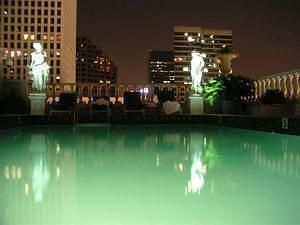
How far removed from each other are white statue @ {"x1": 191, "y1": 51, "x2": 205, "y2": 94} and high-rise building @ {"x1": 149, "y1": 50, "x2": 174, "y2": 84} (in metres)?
94.9

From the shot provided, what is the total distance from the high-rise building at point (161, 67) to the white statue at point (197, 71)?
94.9 meters

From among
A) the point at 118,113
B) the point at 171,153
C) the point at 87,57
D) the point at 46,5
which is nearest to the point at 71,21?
the point at 46,5

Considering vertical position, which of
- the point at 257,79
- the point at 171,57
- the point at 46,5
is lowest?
the point at 257,79

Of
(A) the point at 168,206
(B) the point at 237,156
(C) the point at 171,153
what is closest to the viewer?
(A) the point at 168,206

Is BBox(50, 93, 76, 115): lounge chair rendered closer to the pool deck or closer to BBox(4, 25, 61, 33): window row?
the pool deck

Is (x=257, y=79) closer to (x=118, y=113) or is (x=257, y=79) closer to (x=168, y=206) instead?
(x=118, y=113)

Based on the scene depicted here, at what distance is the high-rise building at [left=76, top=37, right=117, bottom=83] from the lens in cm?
11725

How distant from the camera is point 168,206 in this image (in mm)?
2648

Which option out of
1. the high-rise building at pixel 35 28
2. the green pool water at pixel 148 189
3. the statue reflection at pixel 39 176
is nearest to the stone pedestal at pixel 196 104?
the green pool water at pixel 148 189

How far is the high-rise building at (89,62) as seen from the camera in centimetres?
11725

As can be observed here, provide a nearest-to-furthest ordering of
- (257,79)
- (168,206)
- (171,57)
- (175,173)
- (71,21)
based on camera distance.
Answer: (168,206) → (175,173) → (257,79) → (71,21) → (171,57)

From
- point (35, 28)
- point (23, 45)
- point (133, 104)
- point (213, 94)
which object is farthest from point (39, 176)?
point (35, 28)

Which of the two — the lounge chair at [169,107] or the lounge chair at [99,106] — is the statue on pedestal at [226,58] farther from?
the lounge chair at [99,106]

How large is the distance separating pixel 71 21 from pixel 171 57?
3181 centimetres
